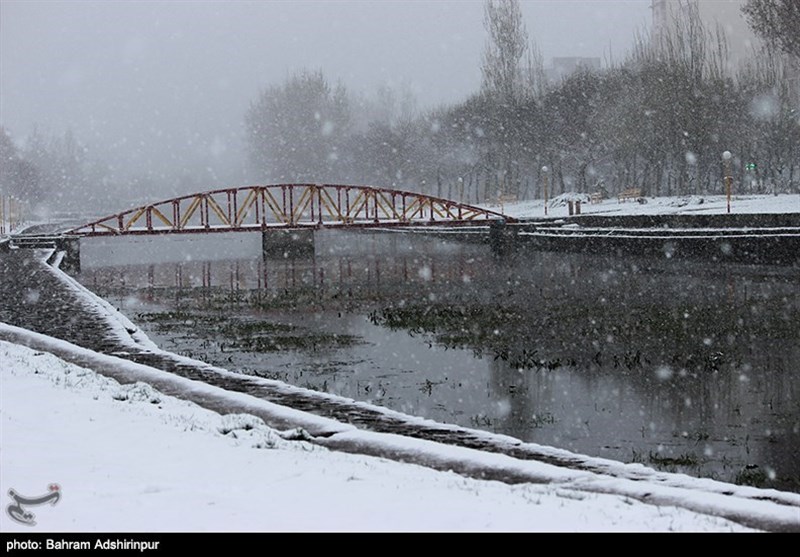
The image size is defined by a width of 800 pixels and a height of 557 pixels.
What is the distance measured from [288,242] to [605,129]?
24427 mm

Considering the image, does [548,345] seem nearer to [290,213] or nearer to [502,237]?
[502,237]

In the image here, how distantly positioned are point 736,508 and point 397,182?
96192 millimetres

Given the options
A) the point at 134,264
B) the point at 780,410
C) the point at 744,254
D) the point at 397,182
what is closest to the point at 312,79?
the point at 397,182

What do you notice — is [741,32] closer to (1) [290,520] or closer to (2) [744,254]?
(2) [744,254]

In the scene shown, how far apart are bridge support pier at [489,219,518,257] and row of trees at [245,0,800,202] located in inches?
496

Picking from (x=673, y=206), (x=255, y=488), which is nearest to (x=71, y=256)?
(x=673, y=206)

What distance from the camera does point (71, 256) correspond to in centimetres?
4838

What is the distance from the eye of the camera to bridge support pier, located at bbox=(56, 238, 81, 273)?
150ft

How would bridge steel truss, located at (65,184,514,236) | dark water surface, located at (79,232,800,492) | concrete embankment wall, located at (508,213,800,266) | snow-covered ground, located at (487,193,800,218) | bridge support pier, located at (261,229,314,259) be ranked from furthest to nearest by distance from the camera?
bridge support pier, located at (261,229,314,259)
bridge steel truss, located at (65,184,514,236)
snow-covered ground, located at (487,193,800,218)
concrete embankment wall, located at (508,213,800,266)
dark water surface, located at (79,232,800,492)

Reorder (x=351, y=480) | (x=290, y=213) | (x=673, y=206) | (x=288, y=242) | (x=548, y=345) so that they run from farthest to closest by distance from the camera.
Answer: (x=290, y=213)
(x=288, y=242)
(x=673, y=206)
(x=548, y=345)
(x=351, y=480)

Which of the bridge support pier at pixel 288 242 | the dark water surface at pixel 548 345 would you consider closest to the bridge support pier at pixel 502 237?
the bridge support pier at pixel 288 242

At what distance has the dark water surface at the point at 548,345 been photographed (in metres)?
11.9

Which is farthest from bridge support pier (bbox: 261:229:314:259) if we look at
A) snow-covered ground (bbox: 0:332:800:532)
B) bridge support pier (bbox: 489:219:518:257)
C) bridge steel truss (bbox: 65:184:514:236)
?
snow-covered ground (bbox: 0:332:800:532)

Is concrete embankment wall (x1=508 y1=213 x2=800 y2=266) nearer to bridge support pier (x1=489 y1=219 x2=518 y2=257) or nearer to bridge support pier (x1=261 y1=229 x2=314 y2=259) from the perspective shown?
bridge support pier (x1=489 y1=219 x2=518 y2=257)
